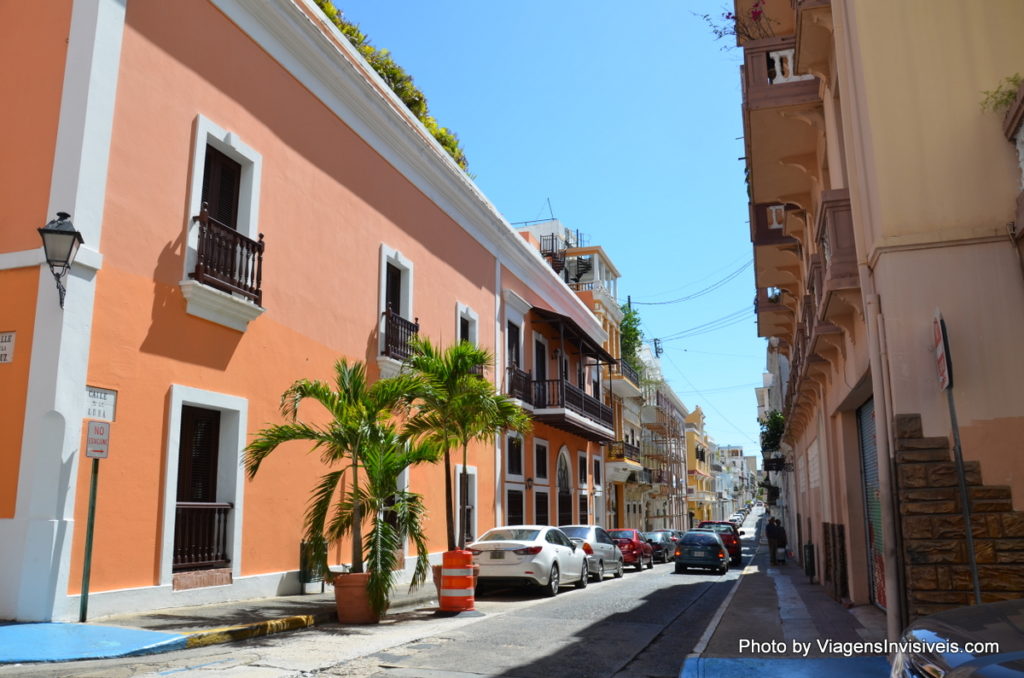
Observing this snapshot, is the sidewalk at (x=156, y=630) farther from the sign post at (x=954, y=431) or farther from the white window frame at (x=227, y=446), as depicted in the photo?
the sign post at (x=954, y=431)

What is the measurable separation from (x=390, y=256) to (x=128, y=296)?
7617mm

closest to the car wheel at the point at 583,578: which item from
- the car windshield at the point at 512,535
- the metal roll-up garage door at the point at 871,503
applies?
the car windshield at the point at 512,535

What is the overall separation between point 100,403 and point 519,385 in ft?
50.5

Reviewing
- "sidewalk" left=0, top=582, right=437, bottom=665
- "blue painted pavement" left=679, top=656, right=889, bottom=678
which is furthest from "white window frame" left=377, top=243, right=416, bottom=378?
"blue painted pavement" left=679, top=656, right=889, bottom=678

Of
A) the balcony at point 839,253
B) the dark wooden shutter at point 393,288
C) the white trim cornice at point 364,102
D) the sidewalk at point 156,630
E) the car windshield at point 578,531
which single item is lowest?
the sidewalk at point 156,630

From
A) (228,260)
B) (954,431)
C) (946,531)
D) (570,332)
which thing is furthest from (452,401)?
(570,332)

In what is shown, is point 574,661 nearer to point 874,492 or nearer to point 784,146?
point 874,492

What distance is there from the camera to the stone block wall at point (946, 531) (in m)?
6.95

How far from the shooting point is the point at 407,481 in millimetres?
17234

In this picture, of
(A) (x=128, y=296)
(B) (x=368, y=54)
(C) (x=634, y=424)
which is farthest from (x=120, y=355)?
(C) (x=634, y=424)

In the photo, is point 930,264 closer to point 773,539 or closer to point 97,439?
point 97,439

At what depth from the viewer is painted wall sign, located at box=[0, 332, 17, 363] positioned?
30.8ft

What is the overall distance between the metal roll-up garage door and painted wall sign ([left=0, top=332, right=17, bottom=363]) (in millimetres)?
10820

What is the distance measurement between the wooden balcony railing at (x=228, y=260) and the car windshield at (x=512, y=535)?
663cm
